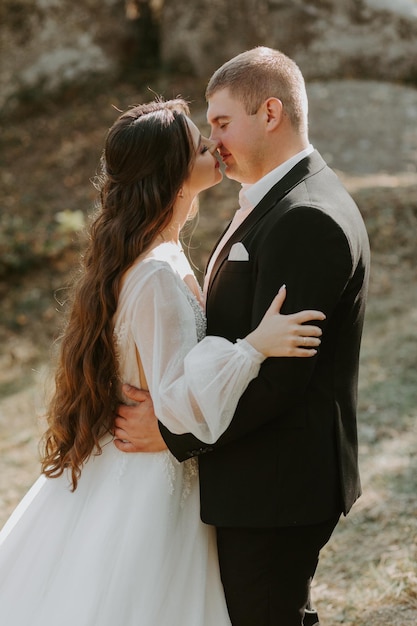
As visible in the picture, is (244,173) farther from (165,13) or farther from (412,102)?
(165,13)

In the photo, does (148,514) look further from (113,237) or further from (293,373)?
(113,237)

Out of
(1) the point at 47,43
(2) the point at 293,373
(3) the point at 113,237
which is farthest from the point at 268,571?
(1) the point at 47,43

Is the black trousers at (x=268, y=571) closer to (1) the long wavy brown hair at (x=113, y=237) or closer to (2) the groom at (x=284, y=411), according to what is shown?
(2) the groom at (x=284, y=411)

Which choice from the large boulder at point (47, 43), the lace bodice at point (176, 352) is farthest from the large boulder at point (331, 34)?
the lace bodice at point (176, 352)

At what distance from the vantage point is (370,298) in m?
7.55

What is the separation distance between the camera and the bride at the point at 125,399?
248 centimetres

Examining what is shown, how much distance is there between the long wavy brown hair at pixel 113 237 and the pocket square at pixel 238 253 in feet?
0.96

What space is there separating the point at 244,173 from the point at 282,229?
22.3 inches

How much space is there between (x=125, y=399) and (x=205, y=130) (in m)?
7.22

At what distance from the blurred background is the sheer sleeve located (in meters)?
2.01

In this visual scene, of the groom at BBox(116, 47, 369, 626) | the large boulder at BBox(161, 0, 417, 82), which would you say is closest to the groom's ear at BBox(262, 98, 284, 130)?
the groom at BBox(116, 47, 369, 626)

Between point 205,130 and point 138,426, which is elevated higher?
point 138,426

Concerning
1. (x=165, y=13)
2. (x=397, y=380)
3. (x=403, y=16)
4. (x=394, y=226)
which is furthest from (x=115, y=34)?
(x=397, y=380)

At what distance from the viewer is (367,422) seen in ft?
18.9
